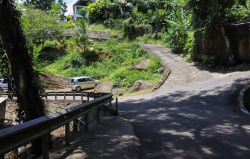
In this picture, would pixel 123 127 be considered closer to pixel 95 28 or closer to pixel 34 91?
pixel 34 91

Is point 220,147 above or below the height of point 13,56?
below

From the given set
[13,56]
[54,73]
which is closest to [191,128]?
[13,56]

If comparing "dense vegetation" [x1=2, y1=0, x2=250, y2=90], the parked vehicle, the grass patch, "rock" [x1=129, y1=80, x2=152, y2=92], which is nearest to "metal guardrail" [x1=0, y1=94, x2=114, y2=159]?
"rock" [x1=129, y1=80, x2=152, y2=92]

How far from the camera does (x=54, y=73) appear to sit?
46.0m

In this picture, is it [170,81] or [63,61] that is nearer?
[170,81]

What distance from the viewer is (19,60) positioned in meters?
10.3

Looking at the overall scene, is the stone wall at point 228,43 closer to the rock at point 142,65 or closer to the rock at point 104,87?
the rock at point 142,65

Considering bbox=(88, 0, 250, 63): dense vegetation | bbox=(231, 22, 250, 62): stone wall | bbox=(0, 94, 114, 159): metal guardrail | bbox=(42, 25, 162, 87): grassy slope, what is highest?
bbox=(88, 0, 250, 63): dense vegetation

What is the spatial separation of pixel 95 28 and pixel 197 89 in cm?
3950

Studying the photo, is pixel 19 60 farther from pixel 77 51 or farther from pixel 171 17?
pixel 77 51

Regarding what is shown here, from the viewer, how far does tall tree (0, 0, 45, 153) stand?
10.1 meters

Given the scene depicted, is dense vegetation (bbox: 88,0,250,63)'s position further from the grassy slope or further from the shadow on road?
the shadow on road

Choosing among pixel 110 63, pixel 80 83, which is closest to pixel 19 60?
pixel 80 83

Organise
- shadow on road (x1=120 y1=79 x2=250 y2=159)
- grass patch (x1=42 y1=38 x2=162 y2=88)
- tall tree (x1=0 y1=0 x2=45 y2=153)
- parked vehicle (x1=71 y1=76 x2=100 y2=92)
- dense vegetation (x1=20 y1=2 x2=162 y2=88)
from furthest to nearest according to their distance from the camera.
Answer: dense vegetation (x1=20 y1=2 x2=162 y2=88)
parked vehicle (x1=71 y1=76 x2=100 y2=92)
grass patch (x1=42 y1=38 x2=162 y2=88)
tall tree (x1=0 y1=0 x2=45 y2=153)
shadow on road (x1=120 y1=79 x2=250 y2=159)
